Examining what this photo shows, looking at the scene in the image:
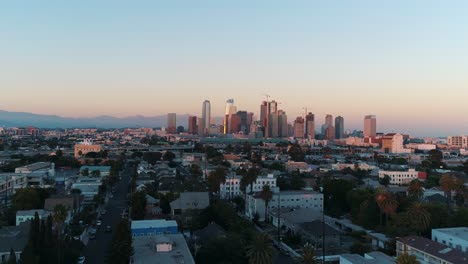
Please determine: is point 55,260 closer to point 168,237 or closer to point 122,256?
point 122,256

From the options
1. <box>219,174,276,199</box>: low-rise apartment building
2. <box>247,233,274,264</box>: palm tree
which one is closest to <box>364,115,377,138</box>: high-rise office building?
<box>219,174,276,199</box>: low-rise apartment building

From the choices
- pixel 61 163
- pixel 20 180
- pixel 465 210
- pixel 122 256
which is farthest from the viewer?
pixel 61 163

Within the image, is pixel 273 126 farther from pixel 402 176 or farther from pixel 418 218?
pixel 418 218

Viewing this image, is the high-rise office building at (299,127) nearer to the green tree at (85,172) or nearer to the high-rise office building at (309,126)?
the high-rise office building at (309,126)

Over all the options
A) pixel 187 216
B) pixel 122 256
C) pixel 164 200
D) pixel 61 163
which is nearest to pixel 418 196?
pixel 187 216

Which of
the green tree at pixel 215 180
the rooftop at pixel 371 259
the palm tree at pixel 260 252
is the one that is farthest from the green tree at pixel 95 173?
the palm tree at pixel 260 252
